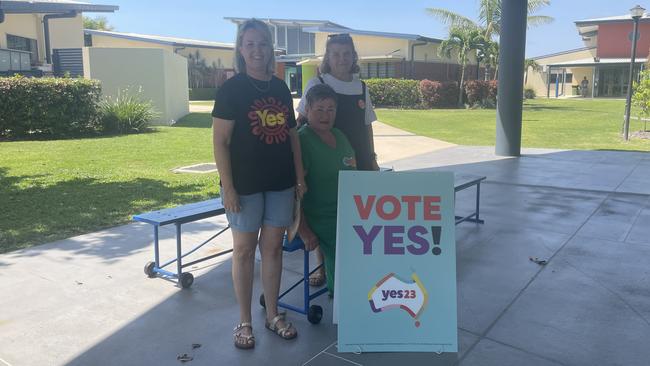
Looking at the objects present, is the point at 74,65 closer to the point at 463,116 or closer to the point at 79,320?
the point at 463,116

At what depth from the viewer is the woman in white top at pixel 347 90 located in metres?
3.77

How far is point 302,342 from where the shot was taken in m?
3.30

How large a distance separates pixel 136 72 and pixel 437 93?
1656 cm

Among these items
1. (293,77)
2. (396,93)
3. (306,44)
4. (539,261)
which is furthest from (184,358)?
(306,44)

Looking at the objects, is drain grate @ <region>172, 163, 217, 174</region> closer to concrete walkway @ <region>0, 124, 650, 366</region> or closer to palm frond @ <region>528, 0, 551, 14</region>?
concrete walkway @ <region>0, 124, 650, 366</region>

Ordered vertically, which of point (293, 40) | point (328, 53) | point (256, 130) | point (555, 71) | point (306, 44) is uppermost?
point (293, 40)

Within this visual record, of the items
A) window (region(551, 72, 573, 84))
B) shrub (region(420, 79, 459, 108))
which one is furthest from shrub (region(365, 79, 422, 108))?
window (region(551, 72, 573, 84))

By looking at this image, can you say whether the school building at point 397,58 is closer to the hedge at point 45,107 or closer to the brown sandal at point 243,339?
the hedge at point 45,107

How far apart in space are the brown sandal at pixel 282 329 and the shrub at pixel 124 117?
13.5 m

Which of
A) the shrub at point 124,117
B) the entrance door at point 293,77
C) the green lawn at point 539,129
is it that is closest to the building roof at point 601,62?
the green lawn at point 539,129

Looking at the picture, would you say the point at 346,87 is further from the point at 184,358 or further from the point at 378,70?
the point at 378,70

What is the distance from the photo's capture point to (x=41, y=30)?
2698 centimetres

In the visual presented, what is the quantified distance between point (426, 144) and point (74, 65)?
57.7 feet

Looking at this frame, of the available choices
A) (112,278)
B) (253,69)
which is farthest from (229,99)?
(112,278)
